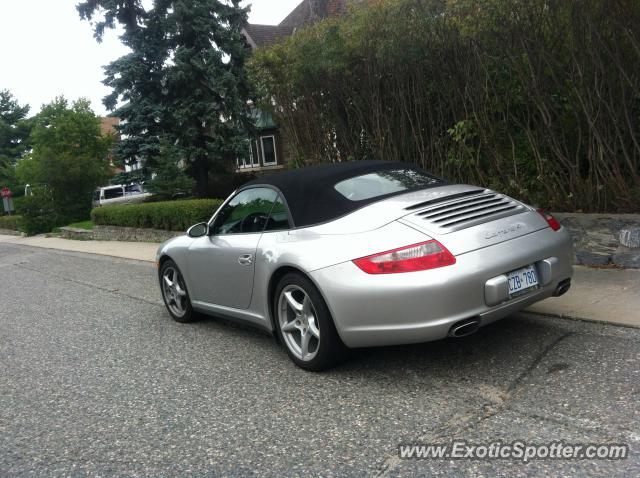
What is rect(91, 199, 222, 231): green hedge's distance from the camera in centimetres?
1473

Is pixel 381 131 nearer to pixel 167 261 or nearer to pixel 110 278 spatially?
pixel 167 261

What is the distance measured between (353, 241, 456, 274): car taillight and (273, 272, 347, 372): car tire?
0.50 metres

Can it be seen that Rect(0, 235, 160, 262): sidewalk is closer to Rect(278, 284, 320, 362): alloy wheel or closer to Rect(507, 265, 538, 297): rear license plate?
Rect(278, 284, 320, 362): alloy wheel

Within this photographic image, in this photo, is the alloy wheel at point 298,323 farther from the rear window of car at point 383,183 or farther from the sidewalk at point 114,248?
the sidewalk at point 114,248

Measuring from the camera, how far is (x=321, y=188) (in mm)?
4707

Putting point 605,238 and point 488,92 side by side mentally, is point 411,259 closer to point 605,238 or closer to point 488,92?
point 605,238

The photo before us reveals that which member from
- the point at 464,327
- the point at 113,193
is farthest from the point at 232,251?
the point at 113,193

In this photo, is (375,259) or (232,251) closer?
(375,259)

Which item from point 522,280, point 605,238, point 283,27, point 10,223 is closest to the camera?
point 522,280

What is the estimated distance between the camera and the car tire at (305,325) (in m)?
4.16

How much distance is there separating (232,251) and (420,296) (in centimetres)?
197

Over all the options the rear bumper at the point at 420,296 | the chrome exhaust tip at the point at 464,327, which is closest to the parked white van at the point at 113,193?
the rear bumper at the point at 420,296

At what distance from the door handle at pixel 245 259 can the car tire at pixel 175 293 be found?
1374 millimetres

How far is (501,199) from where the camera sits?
4.61m
